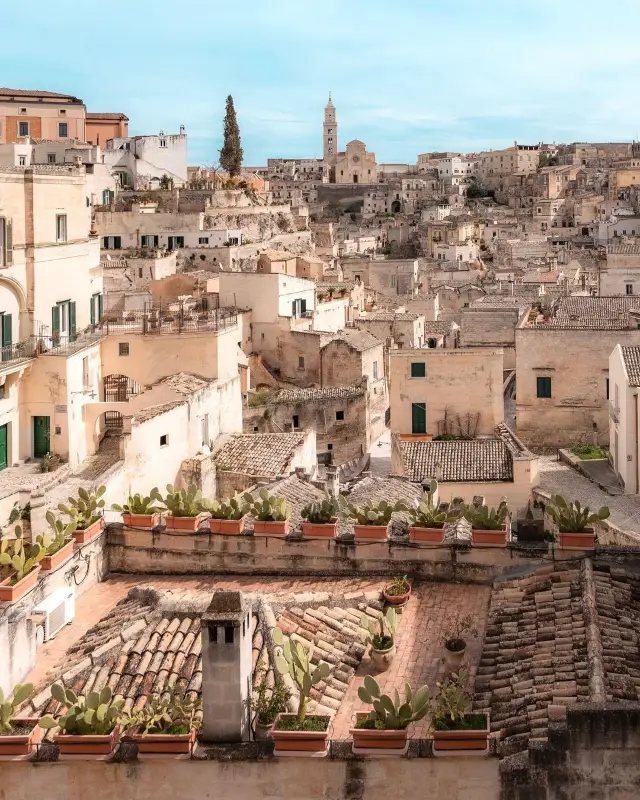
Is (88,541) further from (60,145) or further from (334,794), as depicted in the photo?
(60,145)

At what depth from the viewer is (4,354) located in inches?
870

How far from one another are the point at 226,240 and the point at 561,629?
48.6 metres

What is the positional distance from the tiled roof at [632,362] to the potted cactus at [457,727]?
17.0 m

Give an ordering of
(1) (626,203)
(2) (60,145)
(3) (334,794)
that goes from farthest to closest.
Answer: (1) (626,203) → (2) (60,145) → (3) (334,794)

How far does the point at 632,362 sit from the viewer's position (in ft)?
77.9

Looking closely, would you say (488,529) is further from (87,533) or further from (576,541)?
(87,533)

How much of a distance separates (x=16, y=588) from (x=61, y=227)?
53.5 feet

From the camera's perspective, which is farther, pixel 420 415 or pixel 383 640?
pixel 420 415

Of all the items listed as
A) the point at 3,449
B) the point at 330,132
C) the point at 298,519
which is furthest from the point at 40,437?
the point at 330,132

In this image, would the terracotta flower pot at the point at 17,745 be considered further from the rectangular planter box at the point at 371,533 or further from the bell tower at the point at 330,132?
the bell tower at the point at 330,132

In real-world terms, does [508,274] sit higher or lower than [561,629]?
higher

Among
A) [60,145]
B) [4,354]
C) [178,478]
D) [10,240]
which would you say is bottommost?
[178,478]

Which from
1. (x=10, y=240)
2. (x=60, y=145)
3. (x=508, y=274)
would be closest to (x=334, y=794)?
(x=10, y=240)

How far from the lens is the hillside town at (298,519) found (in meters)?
6.98
